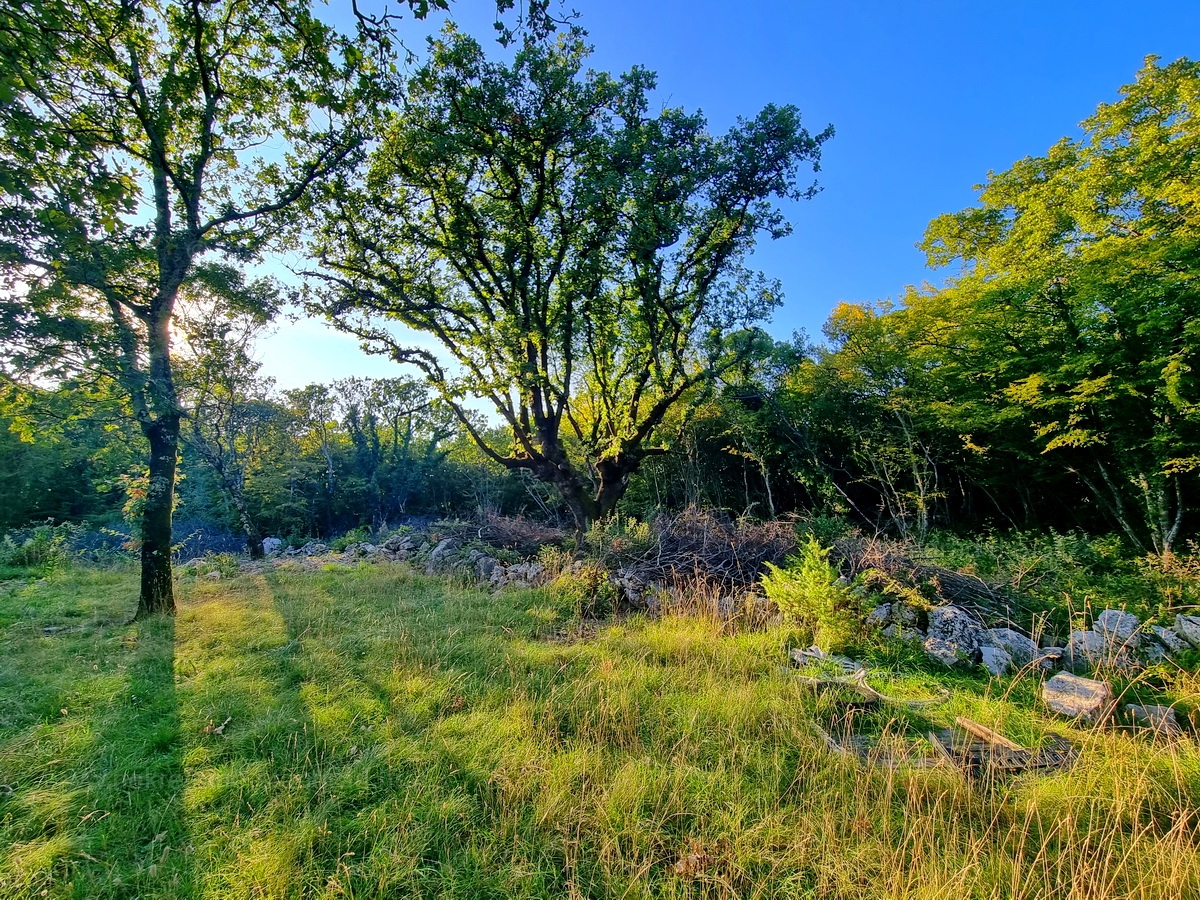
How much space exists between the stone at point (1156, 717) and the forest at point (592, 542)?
4 cm

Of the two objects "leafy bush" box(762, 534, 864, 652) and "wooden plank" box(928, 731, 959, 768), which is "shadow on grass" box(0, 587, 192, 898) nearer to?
"wooden plank" box(928, 731, 959, 768)

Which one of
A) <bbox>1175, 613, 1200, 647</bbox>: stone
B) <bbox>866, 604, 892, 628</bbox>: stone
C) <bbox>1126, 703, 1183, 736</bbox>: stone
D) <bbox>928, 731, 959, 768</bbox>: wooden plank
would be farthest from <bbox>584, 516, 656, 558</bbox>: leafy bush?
<bbox>1175, 613, 1200, 647</bbox>: stone

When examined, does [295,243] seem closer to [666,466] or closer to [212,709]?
[212,709]

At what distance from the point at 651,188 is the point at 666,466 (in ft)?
28.3

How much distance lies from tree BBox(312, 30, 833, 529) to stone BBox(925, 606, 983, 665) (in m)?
6.56

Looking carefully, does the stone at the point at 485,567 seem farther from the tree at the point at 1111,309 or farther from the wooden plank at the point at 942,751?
the tree at the point at 1111,309

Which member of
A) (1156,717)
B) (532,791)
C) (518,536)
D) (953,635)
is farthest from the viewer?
(518,536)

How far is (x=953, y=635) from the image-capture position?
14.4ft

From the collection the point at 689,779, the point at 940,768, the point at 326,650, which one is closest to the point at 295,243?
the point at 326,650

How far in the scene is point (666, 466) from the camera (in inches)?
587

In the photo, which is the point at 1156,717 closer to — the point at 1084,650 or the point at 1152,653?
the point at 1084,650

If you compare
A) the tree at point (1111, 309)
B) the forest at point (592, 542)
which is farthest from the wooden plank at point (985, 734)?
the tree at point (1111, 309)

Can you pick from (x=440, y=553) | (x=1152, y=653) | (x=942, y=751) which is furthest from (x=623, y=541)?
(x=1152, y=653)

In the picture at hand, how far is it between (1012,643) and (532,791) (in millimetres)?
4706
